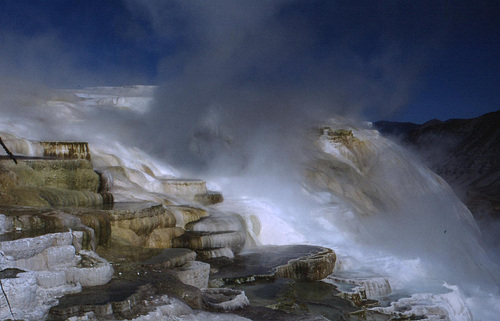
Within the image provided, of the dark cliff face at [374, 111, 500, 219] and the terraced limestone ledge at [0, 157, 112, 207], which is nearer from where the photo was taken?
the terraced limestone ledge at [0, 157, 112, 207]

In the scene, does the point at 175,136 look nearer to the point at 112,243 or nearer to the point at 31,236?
the point at 112,243

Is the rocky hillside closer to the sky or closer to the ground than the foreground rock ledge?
closer to the sky

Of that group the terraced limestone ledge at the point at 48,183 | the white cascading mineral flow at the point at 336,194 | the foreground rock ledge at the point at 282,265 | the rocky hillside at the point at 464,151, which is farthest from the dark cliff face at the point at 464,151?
the terraced limestone ledge at the point at 48,183

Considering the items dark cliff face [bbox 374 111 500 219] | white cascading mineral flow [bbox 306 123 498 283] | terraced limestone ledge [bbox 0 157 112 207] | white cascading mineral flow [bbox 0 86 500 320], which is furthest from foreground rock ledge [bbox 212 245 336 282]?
dark cliff face [bbox 374 111 500 219]

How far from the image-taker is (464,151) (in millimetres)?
Answer: 29312

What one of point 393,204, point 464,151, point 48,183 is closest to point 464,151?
point 464,151

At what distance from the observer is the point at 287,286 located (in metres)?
5.31

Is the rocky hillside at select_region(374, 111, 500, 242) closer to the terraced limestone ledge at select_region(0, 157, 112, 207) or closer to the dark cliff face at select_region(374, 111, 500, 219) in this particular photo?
the dark cliff face at select_region(374, 111, 500, 219)

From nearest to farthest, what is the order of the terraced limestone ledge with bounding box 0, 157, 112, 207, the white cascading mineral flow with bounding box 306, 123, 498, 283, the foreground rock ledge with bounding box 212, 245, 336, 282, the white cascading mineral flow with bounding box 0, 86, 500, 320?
1. the terraced limestone ledge with bounding box 0, 157, 112, 207
2. the foreground rock ledge with bounding box 212, 245, 336, 282
3. the white cascading mineral flow with bounding box 0, 86, 500, 320
4. the white cascading mineral flow with bounding box 306, 123, 498, 283

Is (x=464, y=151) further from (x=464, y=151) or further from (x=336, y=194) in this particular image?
(x=336, y=194)

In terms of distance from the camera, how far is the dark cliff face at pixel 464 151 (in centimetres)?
2641

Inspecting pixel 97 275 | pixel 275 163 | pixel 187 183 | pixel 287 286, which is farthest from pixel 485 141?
pixel 97 275

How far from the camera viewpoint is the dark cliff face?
26406 mm

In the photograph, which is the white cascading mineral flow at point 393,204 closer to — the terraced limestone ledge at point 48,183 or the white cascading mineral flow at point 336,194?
the white cascading mineral flow at point 336,194
